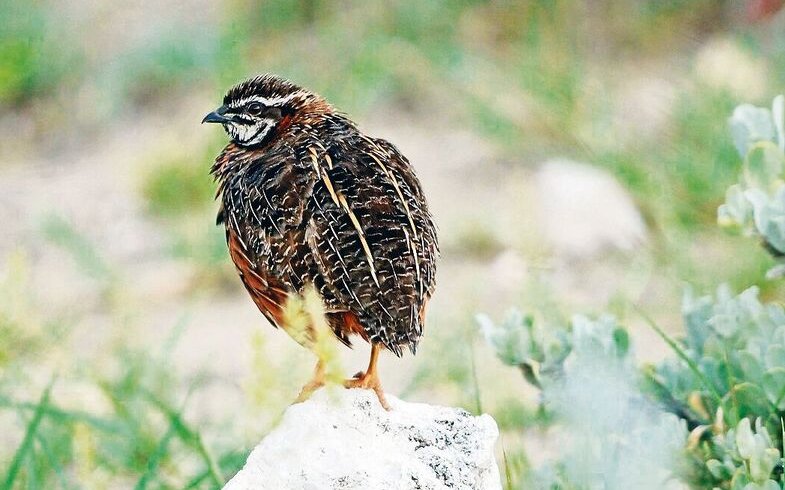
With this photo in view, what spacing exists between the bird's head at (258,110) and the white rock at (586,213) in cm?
310

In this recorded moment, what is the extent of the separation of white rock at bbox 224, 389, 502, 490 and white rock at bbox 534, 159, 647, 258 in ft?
12.8

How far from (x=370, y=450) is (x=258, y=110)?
146 centimetres

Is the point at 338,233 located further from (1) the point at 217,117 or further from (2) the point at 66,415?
(2) the point at 66,415

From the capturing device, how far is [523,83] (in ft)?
26.3

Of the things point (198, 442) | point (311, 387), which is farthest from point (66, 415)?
point (311, 387)

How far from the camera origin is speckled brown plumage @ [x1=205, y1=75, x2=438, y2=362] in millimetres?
3404

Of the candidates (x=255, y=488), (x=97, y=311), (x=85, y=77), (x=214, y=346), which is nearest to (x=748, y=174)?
(x=255, y=488)

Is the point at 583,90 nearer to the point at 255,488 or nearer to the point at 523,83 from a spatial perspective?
the point at 523,83

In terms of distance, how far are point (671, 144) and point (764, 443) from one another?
4127mm

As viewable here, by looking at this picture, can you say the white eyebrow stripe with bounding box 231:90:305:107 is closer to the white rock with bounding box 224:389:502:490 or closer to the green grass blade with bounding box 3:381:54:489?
the green grass blade with bounding box 3:381:54:489

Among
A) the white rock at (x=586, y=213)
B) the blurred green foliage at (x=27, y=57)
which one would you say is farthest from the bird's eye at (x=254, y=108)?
the blurred green foliage at (x=27, y=57)

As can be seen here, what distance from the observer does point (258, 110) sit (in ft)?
13.7

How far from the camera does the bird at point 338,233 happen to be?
3402mm

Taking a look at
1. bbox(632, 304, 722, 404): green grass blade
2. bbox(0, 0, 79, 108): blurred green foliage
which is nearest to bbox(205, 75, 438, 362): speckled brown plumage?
bbox(632, 304, 722, 404): green grass blade
